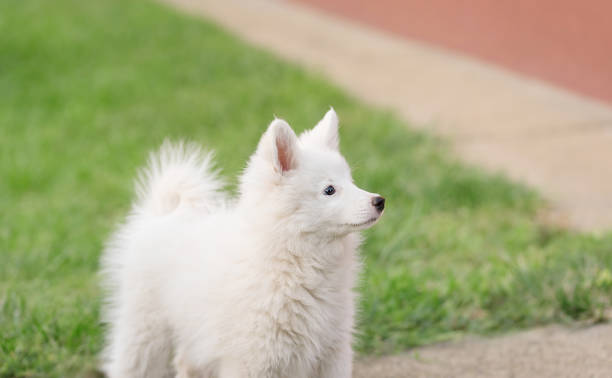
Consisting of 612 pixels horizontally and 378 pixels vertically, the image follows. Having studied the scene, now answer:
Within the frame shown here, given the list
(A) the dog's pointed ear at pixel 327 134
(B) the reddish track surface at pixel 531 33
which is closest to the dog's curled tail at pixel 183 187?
(A) the dog's pointed ear at pixel 327 134

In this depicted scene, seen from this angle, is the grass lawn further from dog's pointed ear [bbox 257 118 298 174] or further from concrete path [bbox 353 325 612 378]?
dog's pointed ear [bbox 257 118 298 174]

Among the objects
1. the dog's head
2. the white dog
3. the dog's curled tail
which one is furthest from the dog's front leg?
the dog's curled tail

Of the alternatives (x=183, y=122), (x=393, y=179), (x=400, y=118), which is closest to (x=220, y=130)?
(x=183, y=122)

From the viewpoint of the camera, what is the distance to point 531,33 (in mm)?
7758

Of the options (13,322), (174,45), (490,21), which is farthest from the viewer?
(174,45)

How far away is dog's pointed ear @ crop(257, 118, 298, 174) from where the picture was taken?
8.75 feet

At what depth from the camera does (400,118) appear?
23.7ft

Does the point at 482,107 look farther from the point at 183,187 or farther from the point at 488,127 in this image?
the point at 183,187

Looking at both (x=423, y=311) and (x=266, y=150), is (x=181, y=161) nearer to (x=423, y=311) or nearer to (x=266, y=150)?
(x=266, y=150)

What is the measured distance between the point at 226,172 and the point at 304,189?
10.9ft

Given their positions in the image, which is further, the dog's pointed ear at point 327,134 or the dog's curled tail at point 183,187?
the dog's curled tail at point 183,187

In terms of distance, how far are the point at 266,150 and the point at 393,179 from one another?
3122 millimetres

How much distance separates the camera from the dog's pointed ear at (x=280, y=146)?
2668mm

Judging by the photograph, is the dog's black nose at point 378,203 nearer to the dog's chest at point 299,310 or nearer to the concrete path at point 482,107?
the dog's chest at point 299,310
